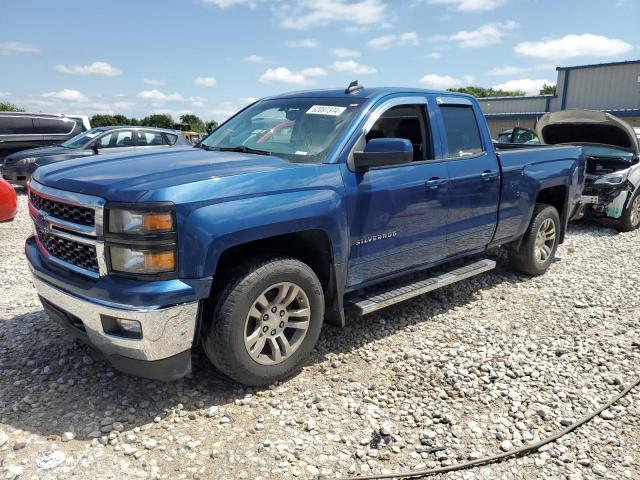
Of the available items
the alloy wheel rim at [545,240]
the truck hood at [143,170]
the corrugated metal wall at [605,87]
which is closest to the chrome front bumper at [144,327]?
the truck hood at [143,170]

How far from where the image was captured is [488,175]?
4727 millimetres

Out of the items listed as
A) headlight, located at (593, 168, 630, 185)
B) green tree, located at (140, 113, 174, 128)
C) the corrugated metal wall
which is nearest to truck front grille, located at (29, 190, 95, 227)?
headlight, located at (593, 168, 630, 185)

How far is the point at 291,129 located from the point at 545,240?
3672 mm

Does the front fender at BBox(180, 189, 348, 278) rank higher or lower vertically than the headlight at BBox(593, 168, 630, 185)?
higher

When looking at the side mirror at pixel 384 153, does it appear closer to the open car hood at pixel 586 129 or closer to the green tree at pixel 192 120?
the open car hood at pixel 586 129

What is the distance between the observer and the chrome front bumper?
274 cm

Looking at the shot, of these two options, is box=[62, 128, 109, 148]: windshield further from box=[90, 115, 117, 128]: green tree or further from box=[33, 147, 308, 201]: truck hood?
box=[90, 115, 117, 128]: green tree

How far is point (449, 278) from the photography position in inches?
177

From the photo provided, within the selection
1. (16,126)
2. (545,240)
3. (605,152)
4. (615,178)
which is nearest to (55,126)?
(16,126)

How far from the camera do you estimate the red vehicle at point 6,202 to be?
22.5 feet

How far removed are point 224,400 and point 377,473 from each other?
1126mm

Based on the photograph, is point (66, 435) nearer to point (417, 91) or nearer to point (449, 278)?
point (449, 278)

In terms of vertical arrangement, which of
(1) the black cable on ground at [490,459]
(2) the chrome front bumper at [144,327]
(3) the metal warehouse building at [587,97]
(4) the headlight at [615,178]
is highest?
(3) the metal warehouse building at [587,97]

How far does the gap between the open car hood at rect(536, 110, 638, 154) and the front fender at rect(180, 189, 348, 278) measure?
6.83 meters
